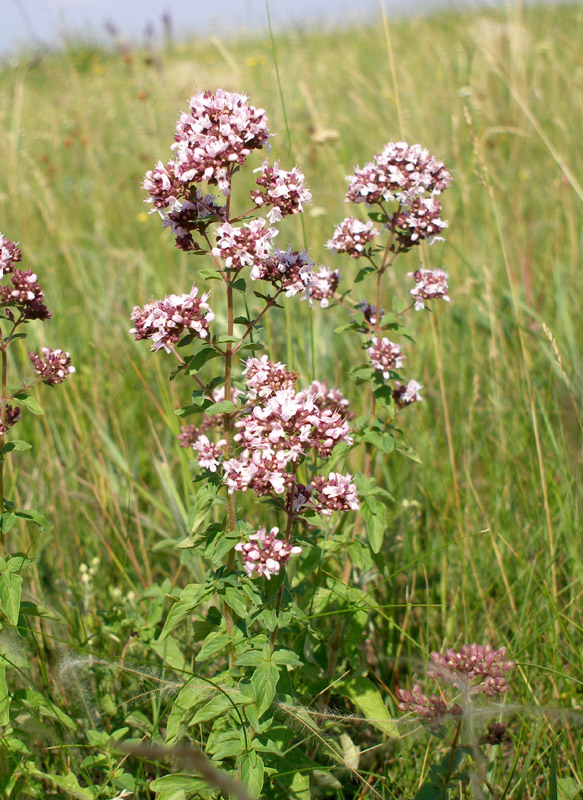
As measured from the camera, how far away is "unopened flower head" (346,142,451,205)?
2.29 meters

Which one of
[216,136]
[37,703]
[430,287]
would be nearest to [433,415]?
[430,287]

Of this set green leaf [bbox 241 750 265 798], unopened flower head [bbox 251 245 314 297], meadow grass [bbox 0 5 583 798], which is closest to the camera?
green leaf [bbox 241 750 265 798]

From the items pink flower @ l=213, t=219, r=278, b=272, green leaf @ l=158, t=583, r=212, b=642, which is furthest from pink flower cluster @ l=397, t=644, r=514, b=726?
pink flower @ l=213, t=219, r=278, b=272

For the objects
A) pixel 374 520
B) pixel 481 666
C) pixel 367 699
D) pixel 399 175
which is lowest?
pixel 367 699

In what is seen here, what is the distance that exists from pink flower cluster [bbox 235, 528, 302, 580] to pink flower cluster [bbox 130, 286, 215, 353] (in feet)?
1.92

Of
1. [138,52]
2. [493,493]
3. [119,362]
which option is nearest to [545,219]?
[493,493]

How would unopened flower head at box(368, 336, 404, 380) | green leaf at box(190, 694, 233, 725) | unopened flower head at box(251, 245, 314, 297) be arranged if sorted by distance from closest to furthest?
green leaf at box(190, 694, 233, 725)
unopened flower head at box(251, 245, 314, 297)
unopened flower head at box(368, 336, 404, 380)

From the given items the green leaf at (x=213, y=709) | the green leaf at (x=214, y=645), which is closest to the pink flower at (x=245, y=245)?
the green leaf at (x=214, y=645)

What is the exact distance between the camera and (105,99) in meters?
9.78

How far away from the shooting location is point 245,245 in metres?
1.89

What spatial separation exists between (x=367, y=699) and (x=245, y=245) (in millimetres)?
1539

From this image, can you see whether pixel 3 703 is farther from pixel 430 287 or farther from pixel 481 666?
pixel 430 287

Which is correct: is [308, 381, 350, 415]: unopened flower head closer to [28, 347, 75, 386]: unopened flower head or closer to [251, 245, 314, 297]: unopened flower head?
[251, 245, 314, 297]: unopened flower head

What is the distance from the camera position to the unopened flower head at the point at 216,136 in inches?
73.3
